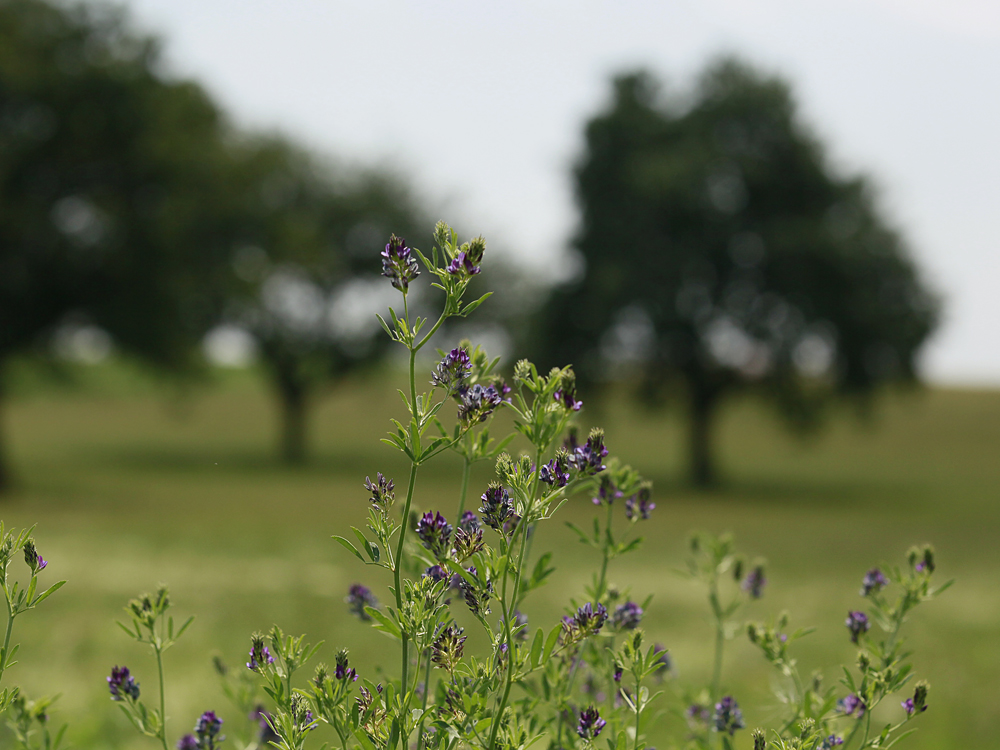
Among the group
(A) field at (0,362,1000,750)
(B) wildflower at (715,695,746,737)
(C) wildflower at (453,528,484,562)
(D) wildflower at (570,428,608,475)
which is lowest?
(B) wildflower at (715,695,746,737)

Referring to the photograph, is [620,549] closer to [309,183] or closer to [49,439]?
[309,183]

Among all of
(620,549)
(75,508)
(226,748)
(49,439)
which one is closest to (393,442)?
(620,549)

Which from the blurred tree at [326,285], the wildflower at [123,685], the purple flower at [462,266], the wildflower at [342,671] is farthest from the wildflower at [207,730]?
the blurred tree at [326,285]

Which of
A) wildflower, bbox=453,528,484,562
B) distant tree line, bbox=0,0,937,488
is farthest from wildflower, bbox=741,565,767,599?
distant tree line, bbox=0,0,937,488

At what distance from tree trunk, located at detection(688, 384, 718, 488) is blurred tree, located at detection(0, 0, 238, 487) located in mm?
17296

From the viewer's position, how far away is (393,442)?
196cm

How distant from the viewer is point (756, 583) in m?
3.36

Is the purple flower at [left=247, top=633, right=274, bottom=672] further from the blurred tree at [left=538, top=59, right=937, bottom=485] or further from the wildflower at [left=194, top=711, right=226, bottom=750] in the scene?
the blurred tree at [left=538, top=59, right=937, bottom=485]

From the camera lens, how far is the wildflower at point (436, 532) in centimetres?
201

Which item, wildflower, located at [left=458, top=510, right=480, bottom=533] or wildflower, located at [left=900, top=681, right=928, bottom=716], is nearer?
wildflower, located at [left=458, top=510, right=480, bottom=533]

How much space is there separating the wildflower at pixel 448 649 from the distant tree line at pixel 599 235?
77.0 ft

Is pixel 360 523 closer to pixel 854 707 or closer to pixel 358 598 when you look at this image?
pixel 358 598

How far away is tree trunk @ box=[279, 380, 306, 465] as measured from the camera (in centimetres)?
4116

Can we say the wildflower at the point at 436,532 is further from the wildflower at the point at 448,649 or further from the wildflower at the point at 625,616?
the wildflower at the point at 625,616
